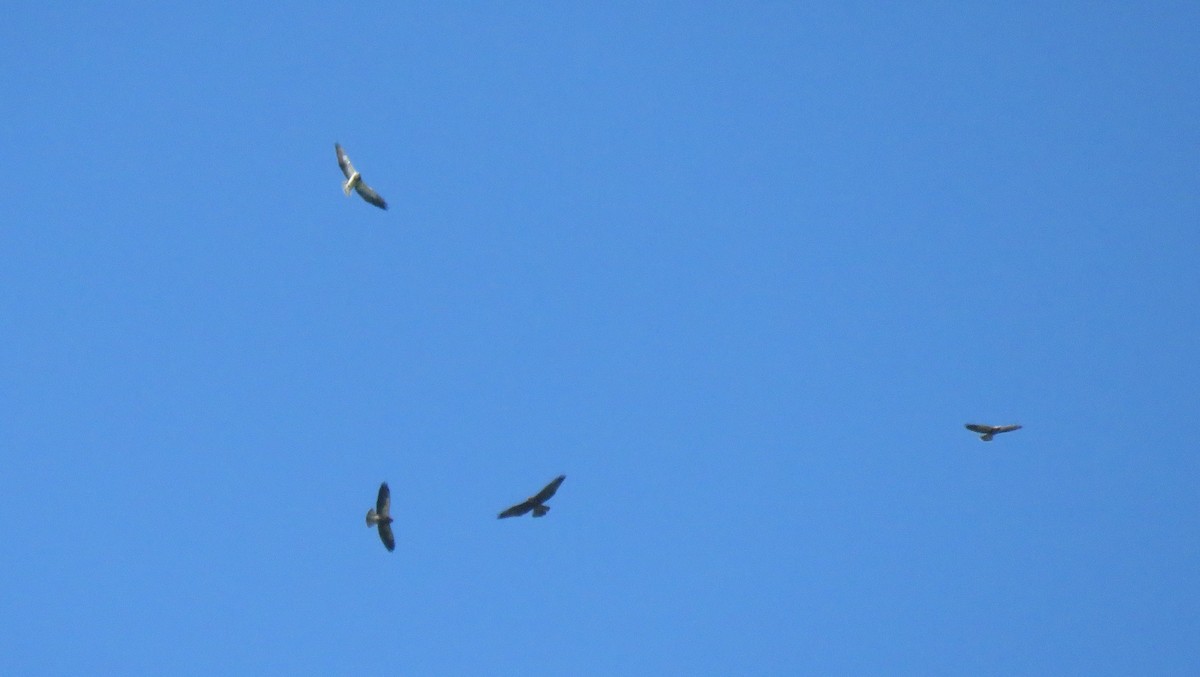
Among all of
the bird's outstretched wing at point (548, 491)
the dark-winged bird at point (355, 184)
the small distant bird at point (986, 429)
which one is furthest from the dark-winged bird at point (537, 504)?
the small distant bird at point (986, 429)

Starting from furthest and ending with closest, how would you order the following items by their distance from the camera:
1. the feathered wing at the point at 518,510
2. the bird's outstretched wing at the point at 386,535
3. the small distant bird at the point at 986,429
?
the small distant bird at the point at 986,429, the bird's outstretched wing at the point at 386,535, the feathered wing at the point at 518,510

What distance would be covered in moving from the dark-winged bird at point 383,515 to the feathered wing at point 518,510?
3146 millimetres

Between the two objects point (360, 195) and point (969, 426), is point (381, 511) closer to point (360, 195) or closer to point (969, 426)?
point (360, 195)

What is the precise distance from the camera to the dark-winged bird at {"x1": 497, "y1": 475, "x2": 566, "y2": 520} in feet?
97.6

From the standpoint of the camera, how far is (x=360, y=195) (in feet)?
107

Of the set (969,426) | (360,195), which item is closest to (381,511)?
(360,195)

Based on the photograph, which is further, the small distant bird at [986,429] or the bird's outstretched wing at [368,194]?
the small distant bird at [986,429]

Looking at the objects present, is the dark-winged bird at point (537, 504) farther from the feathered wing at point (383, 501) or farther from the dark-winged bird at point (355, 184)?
the dark-winged bird at point (355, 184)

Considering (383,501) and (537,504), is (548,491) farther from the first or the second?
(383,501)

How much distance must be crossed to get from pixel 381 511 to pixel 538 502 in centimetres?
395

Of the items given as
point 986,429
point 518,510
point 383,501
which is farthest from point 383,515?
point 986,429

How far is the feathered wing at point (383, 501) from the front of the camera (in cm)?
3133

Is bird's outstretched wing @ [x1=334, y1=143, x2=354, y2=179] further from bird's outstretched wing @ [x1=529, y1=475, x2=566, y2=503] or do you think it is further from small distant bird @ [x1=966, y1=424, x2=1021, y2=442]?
small distant bird @ [x1=966, y1=424, x2=1021, y2=442]

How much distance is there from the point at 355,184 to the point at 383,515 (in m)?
7.92
